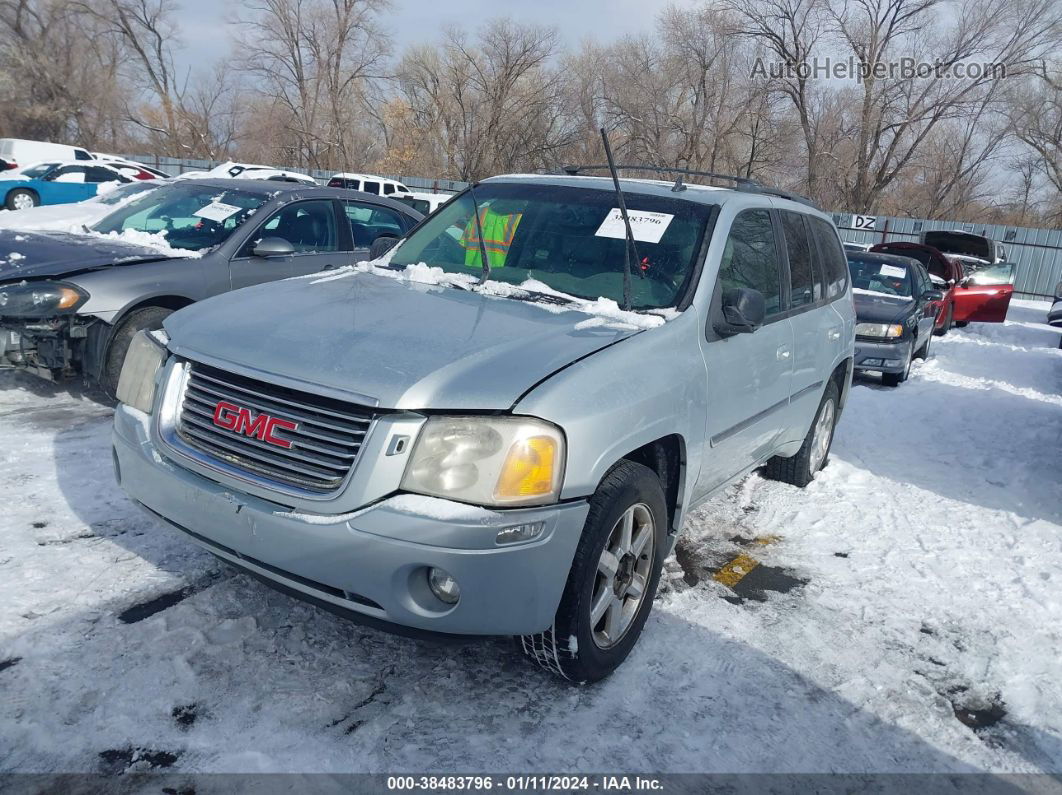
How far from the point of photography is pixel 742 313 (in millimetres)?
3633

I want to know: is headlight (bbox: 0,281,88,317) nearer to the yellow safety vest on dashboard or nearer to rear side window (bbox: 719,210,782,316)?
the yellow safety vest on dashboard

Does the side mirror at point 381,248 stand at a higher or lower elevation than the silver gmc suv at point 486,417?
higher

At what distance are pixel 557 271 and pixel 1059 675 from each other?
2.73m

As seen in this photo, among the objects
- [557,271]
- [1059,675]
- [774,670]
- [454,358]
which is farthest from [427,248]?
[1059,675]

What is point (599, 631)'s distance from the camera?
3.09 m

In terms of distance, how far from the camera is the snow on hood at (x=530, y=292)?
343 centimetres

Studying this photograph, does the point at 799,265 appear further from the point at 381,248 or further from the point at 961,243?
the point at 961,243

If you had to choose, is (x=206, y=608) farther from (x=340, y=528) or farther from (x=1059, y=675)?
(x=1059, y=675)

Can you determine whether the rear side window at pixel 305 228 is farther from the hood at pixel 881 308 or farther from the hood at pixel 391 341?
the hood at pixel 881 308

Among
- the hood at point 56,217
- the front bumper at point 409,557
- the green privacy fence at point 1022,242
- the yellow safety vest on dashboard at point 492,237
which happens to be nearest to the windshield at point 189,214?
the hood at point 56,217

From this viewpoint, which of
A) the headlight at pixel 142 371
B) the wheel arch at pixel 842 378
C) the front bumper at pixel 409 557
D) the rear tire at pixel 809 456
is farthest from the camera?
the wheel arch at pixel 842 378

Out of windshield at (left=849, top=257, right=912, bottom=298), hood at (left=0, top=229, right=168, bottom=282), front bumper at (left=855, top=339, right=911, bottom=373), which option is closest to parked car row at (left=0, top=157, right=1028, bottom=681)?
hood at (left=0, top=229, right=168, bottom=282)

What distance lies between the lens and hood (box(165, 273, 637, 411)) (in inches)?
106

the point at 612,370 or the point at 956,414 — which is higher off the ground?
the point at 612,370
